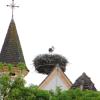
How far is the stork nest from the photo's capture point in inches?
2351

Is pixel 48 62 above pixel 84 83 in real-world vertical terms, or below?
Result: above

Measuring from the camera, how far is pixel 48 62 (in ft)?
199

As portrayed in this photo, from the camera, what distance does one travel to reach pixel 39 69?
6072cm

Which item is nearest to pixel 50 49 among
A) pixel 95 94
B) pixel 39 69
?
pixel 39 69

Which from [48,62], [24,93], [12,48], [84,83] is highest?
[48,62]

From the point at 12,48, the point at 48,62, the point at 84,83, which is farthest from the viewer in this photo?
the point at 48,62

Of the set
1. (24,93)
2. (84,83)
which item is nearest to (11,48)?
(84,83)

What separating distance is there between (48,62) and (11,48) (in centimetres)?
751

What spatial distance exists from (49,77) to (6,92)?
50.5ft

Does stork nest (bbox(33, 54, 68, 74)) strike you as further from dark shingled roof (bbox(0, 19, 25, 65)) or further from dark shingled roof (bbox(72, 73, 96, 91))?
dark shingled roof (bbox(0, 19, 25, 65))

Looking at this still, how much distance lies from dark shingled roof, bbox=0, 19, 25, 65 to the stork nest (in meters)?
6.21

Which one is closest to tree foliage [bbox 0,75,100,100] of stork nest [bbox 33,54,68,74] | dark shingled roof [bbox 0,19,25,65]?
dark shingled roof [bbox 0,19,25,65]

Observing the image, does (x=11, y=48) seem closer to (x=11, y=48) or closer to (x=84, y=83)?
(x=11, y=48)

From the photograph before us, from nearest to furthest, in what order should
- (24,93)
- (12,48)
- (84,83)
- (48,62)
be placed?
(24,93) < (12,48) < (84,83) < (48,62)
